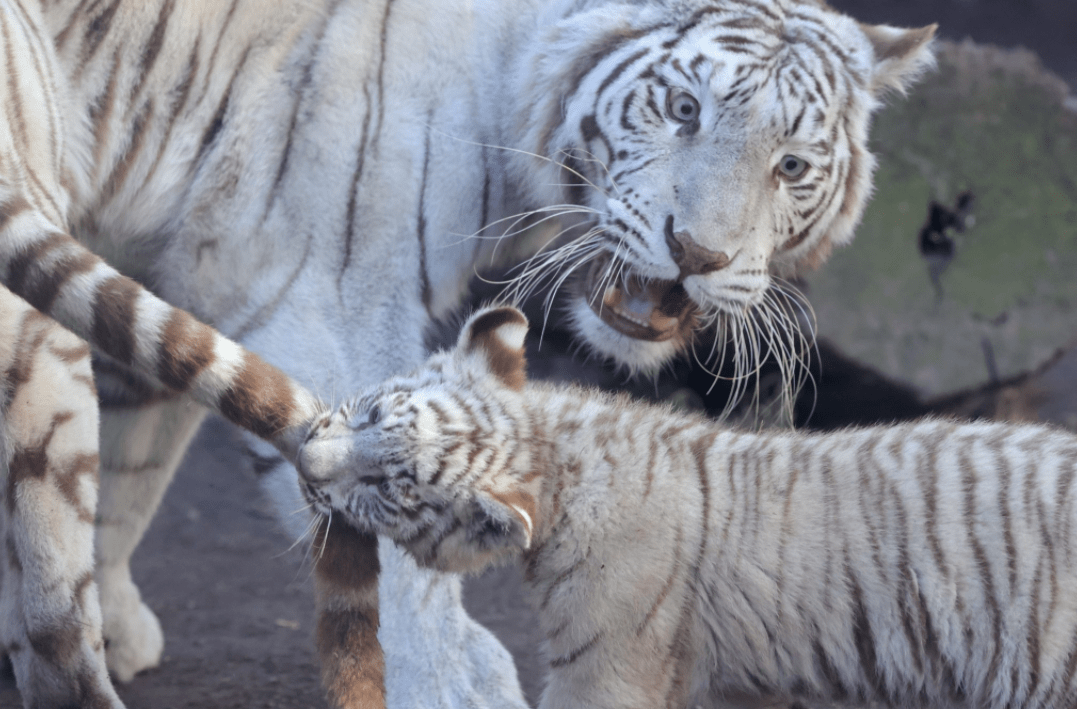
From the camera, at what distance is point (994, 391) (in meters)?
4.16

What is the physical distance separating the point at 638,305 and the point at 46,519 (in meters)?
1.23

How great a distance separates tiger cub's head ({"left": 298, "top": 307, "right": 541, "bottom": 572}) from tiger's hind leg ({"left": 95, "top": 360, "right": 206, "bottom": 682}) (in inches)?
40.2

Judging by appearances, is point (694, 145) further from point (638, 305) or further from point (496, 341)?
point (496, 341)

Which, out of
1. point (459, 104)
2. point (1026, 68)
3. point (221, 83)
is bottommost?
point (221, 83)

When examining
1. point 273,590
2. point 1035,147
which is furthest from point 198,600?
point 1035,147

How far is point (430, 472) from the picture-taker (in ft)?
5.88

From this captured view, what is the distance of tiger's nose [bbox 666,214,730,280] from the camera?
7.10 feet

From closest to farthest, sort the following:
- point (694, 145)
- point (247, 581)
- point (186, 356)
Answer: point (186, 356) < point (694, 145) < point (247, 581)

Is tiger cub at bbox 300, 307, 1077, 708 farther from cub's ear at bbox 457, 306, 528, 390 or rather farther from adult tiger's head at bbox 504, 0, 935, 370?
adult tiger's head at bbox 504, 0, 935, 370

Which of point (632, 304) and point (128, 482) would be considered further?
A: point (128, 482)

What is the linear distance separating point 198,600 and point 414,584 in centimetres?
173

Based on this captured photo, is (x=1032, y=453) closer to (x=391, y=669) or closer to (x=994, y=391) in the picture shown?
(x=391, y=669)

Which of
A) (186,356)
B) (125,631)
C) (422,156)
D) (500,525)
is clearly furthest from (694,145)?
(125,631)

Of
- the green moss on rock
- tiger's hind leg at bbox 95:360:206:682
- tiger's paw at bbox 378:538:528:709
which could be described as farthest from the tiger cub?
the green moss on rock
